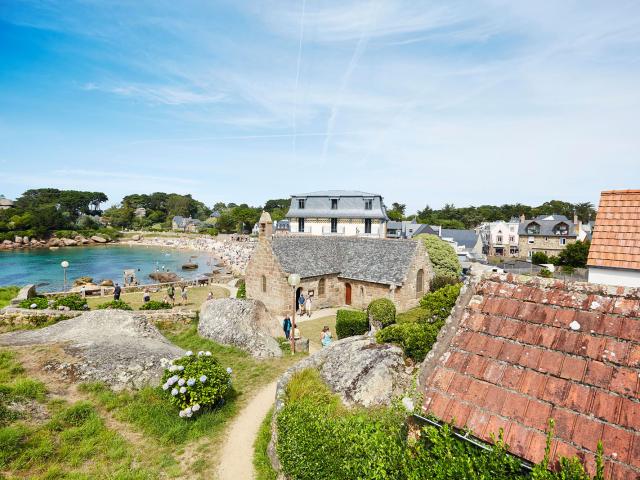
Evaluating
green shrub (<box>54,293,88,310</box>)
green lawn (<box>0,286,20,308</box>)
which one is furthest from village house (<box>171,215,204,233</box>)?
green shrub (<box>54,293,88,310</box>)

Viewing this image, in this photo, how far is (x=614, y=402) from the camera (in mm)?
3680

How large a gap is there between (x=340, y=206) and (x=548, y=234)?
49416 mm

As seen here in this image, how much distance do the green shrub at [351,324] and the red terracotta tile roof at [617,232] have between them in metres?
12.0

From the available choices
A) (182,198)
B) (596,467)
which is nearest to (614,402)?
(596,467)

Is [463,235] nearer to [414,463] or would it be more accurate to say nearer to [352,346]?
[352,346]

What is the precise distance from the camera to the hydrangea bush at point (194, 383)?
34.0 feet

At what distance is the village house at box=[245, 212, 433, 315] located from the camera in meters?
25.8

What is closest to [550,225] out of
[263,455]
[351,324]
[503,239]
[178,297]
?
[503,239]

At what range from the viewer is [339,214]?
61.4m

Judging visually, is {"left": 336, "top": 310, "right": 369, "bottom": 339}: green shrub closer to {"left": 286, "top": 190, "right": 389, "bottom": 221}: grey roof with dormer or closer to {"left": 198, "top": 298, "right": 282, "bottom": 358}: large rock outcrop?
{"left": 198, "top": 298, "right": 282, "bottom": 358}: large rock outcrop

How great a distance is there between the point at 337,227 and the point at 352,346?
50259mm

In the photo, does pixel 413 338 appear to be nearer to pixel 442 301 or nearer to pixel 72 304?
pixel 442 301

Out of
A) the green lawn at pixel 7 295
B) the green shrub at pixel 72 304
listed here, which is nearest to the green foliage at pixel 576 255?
the green shrub at pixel 72 304

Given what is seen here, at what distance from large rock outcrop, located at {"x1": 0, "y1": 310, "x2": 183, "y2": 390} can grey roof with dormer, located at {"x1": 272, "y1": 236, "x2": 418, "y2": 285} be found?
39.5 ft
